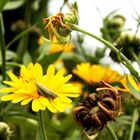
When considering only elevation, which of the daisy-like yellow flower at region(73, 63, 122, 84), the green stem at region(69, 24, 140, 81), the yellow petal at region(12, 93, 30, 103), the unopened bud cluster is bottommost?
the daisy-like yellow flower at region(73, 63, 122, 84)

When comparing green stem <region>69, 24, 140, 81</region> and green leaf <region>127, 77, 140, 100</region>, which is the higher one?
green stem <region>69, 24, 140, 81</region>

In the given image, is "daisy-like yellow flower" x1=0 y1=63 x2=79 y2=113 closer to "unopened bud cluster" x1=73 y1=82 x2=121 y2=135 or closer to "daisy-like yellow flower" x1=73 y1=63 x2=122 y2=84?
"unopened bud cluster" x1=73 y1=82 x2=121 y2=135

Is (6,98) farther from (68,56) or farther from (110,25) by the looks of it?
(68,56)

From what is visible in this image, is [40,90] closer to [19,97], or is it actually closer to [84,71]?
[19,97]

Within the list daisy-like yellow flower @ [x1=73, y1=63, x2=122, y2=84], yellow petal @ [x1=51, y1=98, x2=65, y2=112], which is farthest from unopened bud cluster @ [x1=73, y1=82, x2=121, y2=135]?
daisy-like yellow flower @ [x1=73, y1=63, x2=122, y2=84]

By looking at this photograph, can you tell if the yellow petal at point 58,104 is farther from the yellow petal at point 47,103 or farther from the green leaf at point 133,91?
the green leaf at point 133,91

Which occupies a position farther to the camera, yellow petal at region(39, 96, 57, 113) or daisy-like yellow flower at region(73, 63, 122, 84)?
daisy-like yellow flower at region(73, 63, 122, 84)

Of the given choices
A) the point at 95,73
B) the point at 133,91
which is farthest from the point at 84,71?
the point at 133,91

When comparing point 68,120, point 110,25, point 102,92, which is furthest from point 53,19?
point 68,120
